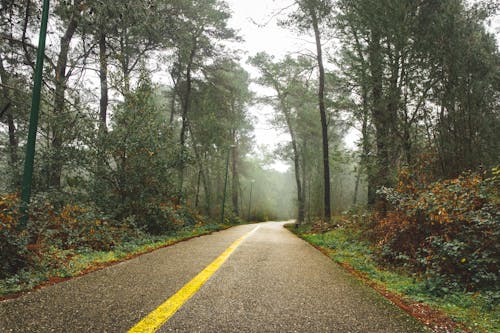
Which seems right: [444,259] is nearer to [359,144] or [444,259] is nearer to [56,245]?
[359,144]

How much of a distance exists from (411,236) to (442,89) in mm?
4270

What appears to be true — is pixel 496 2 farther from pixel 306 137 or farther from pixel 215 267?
pixel 306 137

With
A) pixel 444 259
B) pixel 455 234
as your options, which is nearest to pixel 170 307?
pixel 444 259

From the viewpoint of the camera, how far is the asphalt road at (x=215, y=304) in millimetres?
2350

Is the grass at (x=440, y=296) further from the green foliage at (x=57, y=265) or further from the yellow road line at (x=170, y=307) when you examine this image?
the green foliage at (x=57, y=265)

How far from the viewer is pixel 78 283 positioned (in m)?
3.50

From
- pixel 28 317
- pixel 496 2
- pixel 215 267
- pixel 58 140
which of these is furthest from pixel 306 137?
pixel 28 317

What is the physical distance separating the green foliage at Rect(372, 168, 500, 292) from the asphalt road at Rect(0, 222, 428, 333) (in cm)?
157

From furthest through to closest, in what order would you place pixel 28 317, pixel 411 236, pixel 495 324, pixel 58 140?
pixel 58 140 < pixel 411 236 < pixel 495 324 < pixel 28 317

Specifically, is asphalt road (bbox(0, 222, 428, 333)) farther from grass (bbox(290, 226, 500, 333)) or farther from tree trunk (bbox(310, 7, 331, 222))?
tree trunk (bbox(310, 7, 331, 222))

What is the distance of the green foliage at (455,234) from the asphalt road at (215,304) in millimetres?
1569

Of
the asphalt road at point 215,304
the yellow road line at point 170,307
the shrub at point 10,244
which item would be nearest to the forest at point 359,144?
the shrub at point 10,244

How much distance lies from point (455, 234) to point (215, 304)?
14.7 feet

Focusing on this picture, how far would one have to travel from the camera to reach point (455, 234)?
4.93 m
